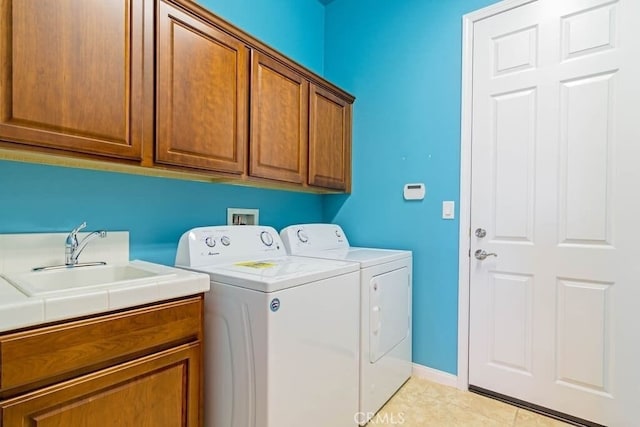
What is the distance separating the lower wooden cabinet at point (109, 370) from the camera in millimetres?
815

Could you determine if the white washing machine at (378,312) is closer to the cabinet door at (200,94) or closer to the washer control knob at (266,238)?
the washer control knob at (266,238)

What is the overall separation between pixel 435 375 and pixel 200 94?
7.14 feet

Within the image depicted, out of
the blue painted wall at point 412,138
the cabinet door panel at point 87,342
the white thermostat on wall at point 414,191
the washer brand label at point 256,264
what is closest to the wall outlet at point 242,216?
the washer brand label at point 256,264

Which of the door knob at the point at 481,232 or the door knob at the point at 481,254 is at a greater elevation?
the door knob at the point at 481,232

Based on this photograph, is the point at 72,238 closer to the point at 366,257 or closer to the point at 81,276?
the point at 81,276

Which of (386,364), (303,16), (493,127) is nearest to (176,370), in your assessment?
(386,364)

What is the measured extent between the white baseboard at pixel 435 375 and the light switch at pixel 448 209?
3.34 ft

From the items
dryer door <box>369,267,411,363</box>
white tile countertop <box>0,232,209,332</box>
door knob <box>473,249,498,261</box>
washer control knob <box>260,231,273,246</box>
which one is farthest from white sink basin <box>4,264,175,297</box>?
door knob <box>473,249,498,261</box>

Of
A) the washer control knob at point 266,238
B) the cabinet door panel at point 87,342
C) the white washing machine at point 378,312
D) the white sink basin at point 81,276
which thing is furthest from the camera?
the washer control knob at point 266,238

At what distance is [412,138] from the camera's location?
2.26m

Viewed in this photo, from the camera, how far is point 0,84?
0.95 meters

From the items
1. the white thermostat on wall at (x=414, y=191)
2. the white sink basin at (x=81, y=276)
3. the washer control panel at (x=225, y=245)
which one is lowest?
the white sink basin at (x=81, y=276)

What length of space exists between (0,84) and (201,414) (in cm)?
129

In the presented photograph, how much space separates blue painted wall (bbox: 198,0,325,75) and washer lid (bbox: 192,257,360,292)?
56.6 inches
